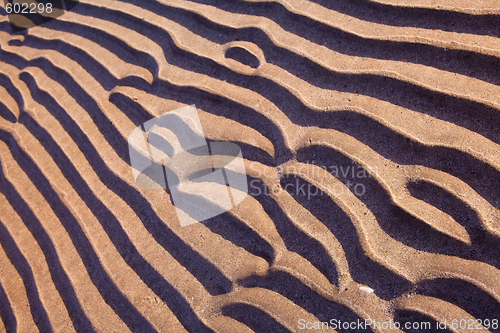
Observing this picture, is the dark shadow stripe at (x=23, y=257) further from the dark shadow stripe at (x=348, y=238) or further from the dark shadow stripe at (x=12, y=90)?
the dark shadow stripe at (x=348, y=238)

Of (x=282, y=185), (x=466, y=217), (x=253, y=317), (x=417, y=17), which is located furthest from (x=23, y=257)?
(x=417, y=17)

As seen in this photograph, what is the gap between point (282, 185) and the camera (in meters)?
3.47

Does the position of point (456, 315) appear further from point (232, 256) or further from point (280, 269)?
point (232, 256)

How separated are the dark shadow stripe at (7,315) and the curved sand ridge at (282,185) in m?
0.02

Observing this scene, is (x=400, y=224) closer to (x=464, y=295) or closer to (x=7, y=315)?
(x=464, y=295)

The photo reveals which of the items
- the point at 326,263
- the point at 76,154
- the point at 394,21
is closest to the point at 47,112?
the point at 76,154

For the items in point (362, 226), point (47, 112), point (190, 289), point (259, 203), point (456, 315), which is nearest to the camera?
point (456, 315)

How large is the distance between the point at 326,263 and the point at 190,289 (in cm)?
148

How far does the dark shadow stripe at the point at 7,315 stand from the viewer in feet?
11.9

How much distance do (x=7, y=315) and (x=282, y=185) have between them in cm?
371

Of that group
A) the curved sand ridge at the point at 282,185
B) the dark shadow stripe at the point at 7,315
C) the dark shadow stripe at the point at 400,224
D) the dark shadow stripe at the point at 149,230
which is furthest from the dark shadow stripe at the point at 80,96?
the dark shadow stripe at the point at 400,224

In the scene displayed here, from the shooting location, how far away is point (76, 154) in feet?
14.3

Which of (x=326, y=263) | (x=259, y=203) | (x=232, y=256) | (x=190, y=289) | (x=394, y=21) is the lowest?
(x=190, y=289)

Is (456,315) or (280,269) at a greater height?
(456,315)
